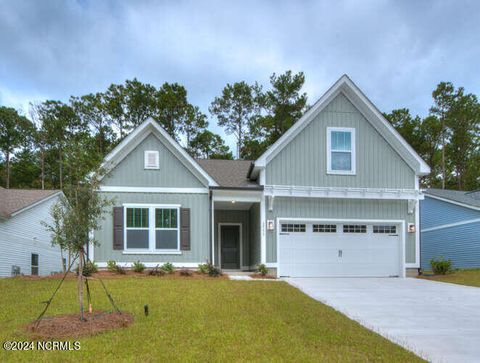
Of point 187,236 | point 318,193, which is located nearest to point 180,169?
point 187,236

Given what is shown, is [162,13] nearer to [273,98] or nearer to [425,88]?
[273,98]

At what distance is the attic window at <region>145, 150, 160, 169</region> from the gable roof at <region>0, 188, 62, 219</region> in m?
7.30

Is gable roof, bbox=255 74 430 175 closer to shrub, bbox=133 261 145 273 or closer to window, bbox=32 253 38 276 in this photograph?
shrub, bbox=133 261 145 273

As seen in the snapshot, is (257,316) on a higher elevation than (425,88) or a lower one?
lower

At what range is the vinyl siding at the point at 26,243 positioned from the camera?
1831 cm

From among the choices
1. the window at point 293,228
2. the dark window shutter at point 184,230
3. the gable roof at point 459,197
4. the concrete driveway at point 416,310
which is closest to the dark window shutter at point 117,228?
the dark window shutter at point 184,230

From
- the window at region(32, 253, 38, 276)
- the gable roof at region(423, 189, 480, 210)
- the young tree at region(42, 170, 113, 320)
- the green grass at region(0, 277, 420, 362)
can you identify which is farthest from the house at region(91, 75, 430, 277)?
the window at region(32, 253, 38, 276)

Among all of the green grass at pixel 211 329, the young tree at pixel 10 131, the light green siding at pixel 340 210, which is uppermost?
the young tree at pixel 10 131

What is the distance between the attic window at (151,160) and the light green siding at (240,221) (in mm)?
4021

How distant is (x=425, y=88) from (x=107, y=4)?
26.5 m

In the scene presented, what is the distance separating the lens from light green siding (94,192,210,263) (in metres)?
14.5

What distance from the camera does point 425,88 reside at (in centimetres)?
3366

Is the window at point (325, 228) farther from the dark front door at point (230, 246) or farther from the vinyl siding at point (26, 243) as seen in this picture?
the vinyl siding at point (26, 243)

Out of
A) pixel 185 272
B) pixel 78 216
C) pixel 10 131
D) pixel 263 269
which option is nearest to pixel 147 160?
pixel 185 272
